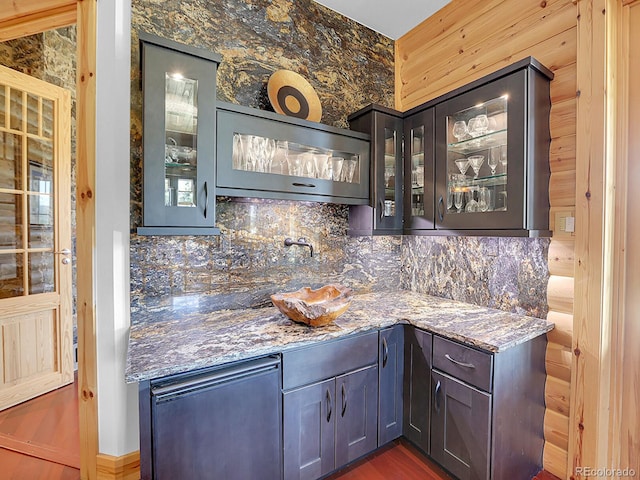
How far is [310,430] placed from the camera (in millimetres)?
1480

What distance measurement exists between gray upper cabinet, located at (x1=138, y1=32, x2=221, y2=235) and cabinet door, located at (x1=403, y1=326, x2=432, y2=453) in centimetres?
126

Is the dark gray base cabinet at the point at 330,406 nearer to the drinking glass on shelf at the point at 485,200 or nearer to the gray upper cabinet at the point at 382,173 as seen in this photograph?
the gray upper cabinet at the point at 382,173

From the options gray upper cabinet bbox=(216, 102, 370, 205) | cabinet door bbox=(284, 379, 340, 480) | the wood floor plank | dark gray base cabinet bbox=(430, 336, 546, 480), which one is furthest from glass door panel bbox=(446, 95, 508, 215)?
the wood floor plank

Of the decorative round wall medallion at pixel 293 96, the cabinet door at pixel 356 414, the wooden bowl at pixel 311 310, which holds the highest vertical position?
the decorative round wall medallion at pixel 293 96

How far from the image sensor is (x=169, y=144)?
4.90 feet

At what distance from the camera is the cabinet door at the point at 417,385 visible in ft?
5.51

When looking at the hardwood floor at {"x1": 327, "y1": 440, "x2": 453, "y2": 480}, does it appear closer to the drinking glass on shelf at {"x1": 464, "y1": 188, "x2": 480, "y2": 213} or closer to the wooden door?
the drinking glass on shelf at {"x1": 464, "y1": 188, "x2": 480, "y2": 213}

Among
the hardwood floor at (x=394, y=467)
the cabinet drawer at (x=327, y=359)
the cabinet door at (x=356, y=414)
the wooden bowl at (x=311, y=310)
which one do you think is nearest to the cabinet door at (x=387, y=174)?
the wooden bowl at (x=311, y=310)

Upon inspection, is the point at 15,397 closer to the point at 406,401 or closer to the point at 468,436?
the point at 406,401

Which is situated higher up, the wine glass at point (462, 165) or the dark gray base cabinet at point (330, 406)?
the wine glass at point (462, 165)

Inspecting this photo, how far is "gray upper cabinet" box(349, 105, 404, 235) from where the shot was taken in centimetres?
210

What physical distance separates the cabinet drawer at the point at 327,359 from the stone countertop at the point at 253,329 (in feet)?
0.17

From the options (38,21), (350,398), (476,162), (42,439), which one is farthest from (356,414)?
(38,21)

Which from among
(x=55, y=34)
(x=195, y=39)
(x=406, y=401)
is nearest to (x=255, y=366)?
(x=406, y=401)
